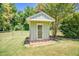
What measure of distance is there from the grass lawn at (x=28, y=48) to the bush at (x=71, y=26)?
142 millimetres

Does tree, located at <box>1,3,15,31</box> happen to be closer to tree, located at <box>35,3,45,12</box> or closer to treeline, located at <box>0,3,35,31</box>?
treeline, located at <box>0,3,35,31</box>

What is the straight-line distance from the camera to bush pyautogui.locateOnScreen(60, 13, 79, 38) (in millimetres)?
4746

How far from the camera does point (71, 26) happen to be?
484 cm

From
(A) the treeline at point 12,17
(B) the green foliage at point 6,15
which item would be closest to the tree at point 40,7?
(A) the treeline at point 12,17

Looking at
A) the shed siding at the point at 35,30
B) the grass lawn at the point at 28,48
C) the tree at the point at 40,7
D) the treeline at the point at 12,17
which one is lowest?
the grass lawn at the point at 28,48

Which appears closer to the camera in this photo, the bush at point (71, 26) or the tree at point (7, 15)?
the tree at point (7, 15)

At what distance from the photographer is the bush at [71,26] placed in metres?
4.75

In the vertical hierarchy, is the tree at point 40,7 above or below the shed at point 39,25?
above

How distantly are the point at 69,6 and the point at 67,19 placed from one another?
0.94ft

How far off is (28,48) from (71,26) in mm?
1064

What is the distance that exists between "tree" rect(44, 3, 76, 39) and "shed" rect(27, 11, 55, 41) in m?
0.10

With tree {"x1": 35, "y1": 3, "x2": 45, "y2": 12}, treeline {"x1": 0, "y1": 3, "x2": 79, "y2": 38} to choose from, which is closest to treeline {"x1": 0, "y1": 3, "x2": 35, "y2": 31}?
treeline {"x1": 0, "y1": 3, "x2": 79, "y2": 38}

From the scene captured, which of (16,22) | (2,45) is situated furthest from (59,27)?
(2,45)

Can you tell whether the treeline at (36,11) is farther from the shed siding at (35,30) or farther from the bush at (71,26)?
the shed siding at (35,30)
